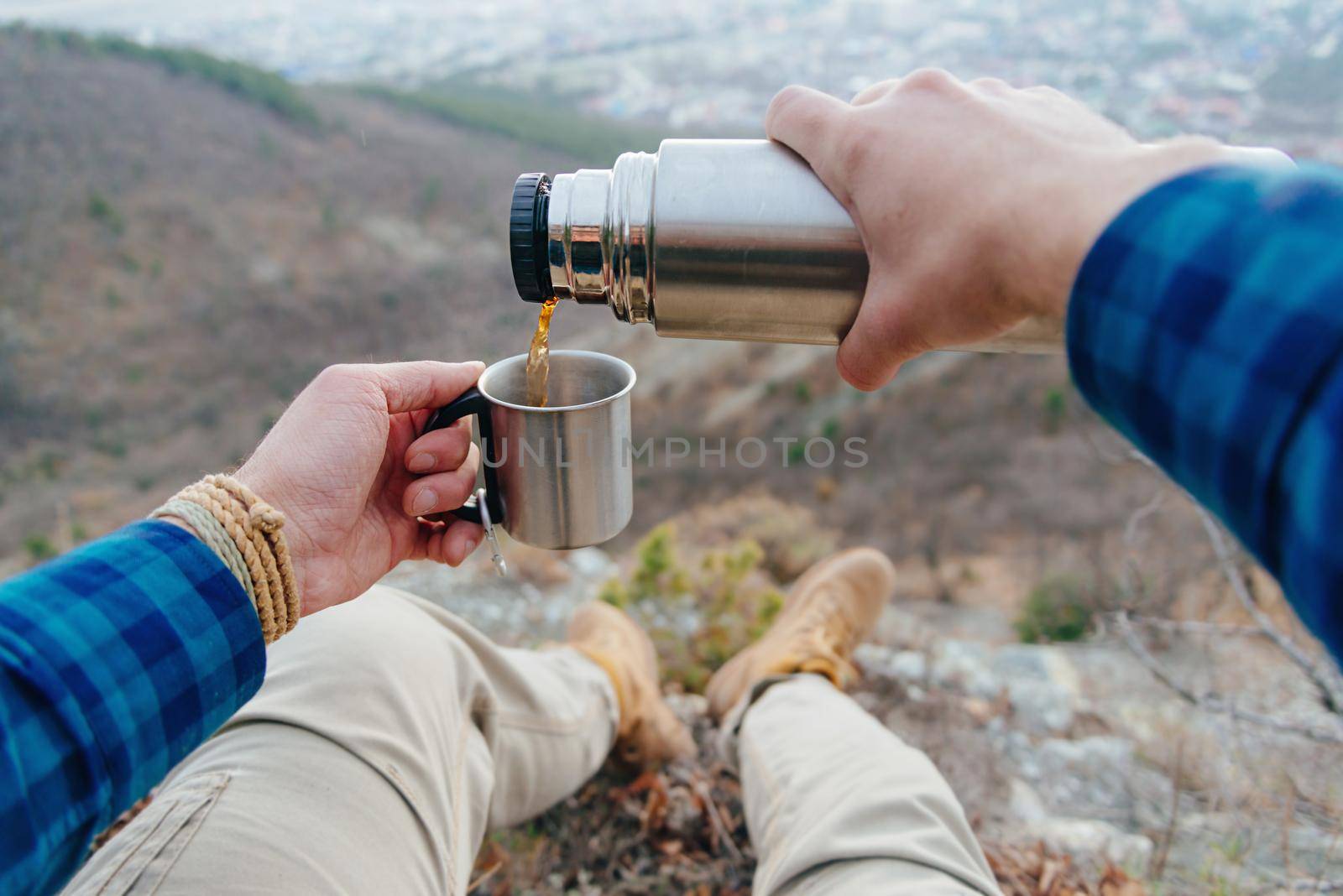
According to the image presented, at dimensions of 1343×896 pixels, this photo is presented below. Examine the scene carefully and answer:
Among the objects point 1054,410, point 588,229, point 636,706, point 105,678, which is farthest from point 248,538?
point 1054,410

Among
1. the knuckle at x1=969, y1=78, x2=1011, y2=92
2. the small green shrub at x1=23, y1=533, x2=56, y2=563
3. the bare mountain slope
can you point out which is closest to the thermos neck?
the knuckle at x1=969, y1=78, x2=1011, y2=92

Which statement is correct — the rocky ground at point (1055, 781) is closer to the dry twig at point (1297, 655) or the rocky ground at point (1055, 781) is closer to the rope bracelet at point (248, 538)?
the dry twig at point (1297, 655)

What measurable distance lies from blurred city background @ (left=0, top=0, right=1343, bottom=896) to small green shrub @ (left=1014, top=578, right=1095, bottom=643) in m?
0.02

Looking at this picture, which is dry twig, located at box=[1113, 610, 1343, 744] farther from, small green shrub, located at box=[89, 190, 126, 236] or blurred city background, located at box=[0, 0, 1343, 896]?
small green shrub, located at box=[89, 190, 126, 236]

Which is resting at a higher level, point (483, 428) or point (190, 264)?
point (483, 428)

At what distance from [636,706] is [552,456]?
123cm

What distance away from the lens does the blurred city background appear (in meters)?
2.23

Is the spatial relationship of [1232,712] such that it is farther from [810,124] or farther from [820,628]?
[810,124]

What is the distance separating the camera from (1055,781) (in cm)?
234

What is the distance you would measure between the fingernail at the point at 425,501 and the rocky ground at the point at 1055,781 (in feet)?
3.02

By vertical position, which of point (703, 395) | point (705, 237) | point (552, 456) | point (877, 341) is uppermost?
point (705, 237)

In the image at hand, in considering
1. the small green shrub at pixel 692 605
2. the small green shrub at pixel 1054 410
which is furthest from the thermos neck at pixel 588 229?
the small green shrub at pixel 1054 410

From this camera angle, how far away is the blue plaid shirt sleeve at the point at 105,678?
2.50 ft

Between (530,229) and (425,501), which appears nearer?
(530,229)
